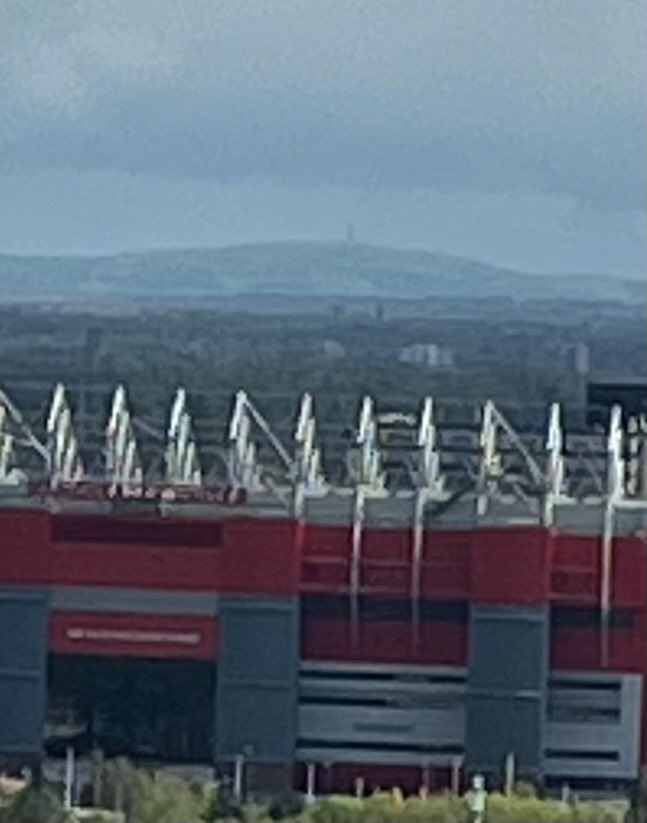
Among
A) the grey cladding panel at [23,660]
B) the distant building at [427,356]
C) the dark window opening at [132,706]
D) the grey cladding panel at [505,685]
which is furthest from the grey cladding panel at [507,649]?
the distant building at [427,356]

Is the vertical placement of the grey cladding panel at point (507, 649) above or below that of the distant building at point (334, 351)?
below

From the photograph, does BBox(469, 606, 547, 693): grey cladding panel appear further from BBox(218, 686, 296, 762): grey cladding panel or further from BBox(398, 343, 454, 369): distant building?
BBox(398, 343, 454, 369): distant building

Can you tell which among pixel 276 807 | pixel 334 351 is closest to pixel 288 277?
pixel 334 351

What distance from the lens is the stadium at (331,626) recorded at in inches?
324

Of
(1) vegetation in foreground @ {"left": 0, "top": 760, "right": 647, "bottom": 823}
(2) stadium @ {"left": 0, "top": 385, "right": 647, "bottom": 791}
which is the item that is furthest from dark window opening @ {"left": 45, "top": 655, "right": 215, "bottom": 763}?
(1) vegetation in foreground @ {"left": 0, "top": 760, "right": 647, "bottom": 823}

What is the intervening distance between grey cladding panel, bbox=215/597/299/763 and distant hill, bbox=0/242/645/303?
1698 millimetres

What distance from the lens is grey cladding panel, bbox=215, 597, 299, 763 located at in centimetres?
824

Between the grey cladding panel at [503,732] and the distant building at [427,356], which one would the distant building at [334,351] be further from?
the grey cladding panel at [503,732]

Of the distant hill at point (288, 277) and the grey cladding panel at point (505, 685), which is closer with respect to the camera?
the grey cladding panel at point (505, 685)

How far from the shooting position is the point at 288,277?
9992 mm

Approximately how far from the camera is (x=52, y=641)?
8383 millimetres

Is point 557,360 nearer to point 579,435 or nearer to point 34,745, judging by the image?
point 579,435

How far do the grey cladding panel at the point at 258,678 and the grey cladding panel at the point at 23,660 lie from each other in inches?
18.0

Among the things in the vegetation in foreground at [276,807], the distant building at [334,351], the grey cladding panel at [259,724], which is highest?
the distant building at [334,351]
